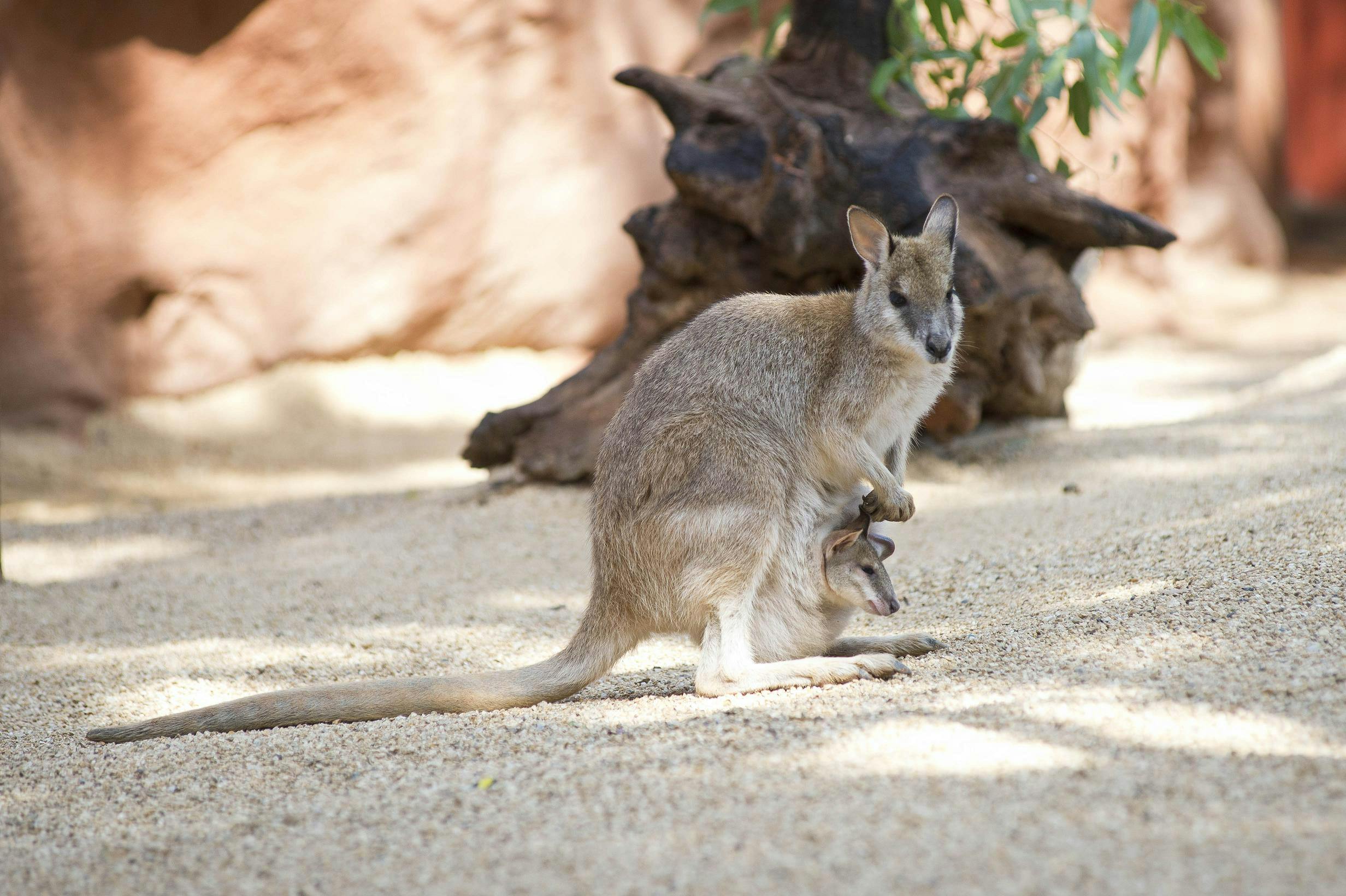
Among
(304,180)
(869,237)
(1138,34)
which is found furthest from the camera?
(304,180)

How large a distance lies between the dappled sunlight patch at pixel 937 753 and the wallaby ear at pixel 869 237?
1.52 metres

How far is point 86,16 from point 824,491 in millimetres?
5932

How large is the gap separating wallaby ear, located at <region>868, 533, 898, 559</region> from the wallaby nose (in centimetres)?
55

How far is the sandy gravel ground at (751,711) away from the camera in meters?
2.18

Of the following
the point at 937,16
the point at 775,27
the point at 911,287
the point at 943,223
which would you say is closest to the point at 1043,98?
the point at 937,16

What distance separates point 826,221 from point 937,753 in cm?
331

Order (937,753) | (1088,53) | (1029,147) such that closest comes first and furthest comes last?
(937,753) < (1088,53) < (1029,147)

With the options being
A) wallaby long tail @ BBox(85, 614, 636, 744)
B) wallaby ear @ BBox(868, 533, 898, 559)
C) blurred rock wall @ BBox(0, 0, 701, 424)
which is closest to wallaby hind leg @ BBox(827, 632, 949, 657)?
wallaby ear @ BBox(868, 533, 898, 559)

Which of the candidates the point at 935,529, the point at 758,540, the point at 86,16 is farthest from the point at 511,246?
the point at 758,540

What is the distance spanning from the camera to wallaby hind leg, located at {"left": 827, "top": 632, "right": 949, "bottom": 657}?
346cm

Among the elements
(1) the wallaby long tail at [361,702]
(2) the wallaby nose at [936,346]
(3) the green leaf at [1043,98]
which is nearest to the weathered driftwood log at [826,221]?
(3) the green leaf at [1043,98]

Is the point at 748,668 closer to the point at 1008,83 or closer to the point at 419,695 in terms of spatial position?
the point at 419,695

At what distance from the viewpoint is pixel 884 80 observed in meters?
5.64

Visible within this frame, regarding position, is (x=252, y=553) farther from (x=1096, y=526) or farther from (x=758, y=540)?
(x=1096, y=526)
